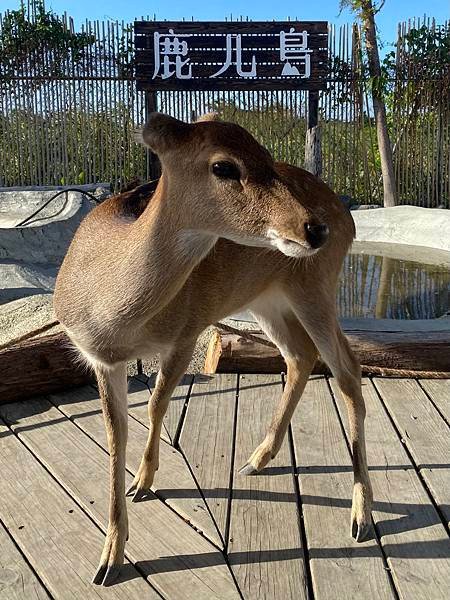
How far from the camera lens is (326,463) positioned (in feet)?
10.1

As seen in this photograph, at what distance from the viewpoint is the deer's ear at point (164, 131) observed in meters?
1.97

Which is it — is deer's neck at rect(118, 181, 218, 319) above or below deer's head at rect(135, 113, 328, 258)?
below

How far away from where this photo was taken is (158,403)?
2.53 m

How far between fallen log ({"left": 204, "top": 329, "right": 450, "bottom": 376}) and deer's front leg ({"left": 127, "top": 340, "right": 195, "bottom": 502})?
Answer: 1369 mm

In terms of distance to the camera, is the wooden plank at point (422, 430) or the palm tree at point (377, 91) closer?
the wooden plank at point (422, 430)

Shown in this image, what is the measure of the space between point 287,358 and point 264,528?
2.73ft

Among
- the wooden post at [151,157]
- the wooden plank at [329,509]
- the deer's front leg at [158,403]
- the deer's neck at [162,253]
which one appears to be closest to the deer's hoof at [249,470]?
the wooden plank at [329,509]

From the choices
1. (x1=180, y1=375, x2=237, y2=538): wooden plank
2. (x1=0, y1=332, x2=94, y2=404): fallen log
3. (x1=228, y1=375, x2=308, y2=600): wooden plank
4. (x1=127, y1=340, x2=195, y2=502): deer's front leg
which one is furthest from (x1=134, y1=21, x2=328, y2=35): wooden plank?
(x1=127, y1=340, x2=195, y2=502): deer's front leg

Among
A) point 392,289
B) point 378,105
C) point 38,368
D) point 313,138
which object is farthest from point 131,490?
point 378,105

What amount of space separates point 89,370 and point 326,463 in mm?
1499

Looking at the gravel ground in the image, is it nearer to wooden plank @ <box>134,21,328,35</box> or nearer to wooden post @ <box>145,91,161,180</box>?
wooden post @ <box>145,91,161,180</box>

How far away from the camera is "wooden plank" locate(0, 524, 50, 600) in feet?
7.24

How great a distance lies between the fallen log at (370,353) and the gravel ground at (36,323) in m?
0.84

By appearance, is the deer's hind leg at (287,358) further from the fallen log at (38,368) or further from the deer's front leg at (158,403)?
the fallen log at (38,368)
